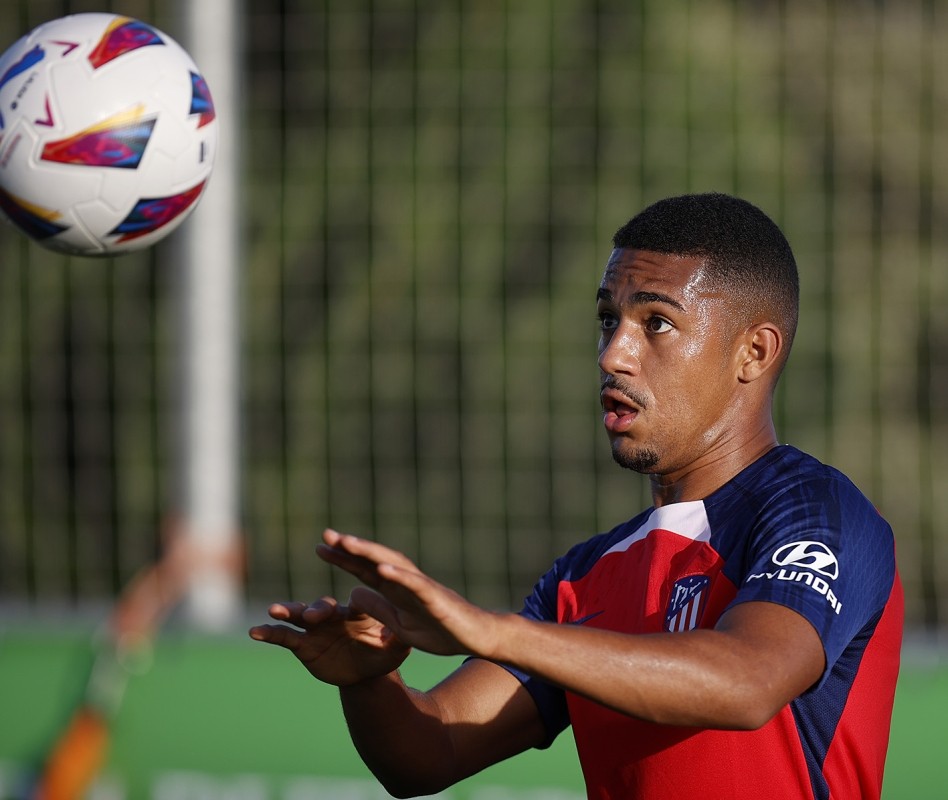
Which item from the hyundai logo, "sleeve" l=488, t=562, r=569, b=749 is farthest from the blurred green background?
the hyundai logo

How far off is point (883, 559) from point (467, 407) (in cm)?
873

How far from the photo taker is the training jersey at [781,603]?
8.09 ft

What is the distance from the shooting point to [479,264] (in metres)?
11.5

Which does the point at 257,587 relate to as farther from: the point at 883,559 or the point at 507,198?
the point at 883,559

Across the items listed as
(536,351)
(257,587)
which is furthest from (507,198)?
(257,587)

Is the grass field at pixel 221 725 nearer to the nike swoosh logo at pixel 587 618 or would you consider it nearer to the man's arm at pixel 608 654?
the nike swoosh logo at pixel 587 618

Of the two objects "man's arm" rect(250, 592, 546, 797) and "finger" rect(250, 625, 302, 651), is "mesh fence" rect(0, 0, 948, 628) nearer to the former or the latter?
"man's arm" rect(250, 592, 546, 797)

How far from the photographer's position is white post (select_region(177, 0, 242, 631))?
634cm

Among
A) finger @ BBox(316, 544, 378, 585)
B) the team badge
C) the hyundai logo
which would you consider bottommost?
the team badge

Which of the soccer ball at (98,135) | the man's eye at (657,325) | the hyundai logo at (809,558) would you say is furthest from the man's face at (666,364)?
the soccer ball at (98,135)

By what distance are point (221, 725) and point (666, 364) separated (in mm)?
3406

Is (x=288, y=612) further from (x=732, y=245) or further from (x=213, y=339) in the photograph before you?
(x=213, y=339)

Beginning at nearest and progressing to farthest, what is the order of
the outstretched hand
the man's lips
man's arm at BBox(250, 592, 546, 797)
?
the outstretched hand, man's arm at BBox(250, 592, 546, 797), the man's lips

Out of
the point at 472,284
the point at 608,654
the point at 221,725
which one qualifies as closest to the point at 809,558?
the point at 608,654
